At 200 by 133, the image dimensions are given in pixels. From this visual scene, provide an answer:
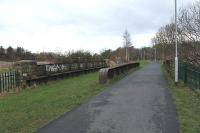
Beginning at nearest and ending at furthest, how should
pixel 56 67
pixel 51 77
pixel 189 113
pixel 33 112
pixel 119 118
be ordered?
pixel 119 118, pixel 189 113, pixel 33 112, pixel 51 77, pixel 56 67

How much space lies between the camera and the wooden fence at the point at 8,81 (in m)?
16.6

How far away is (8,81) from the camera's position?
1709 cm

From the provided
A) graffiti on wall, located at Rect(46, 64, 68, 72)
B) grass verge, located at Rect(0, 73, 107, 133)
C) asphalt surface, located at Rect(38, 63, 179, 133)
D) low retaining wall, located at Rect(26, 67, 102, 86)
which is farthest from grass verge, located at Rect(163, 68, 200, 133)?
graffiti on wall, located at Rect(46, 64, 68, 72)

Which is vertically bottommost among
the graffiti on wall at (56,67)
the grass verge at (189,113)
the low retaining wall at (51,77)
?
the grass verge at (189,113)

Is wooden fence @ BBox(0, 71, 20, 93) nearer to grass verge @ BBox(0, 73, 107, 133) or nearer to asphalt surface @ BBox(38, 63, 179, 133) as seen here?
grass verge @ BBox(0, 73, 107, 133)

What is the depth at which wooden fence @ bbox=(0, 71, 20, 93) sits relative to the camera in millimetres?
16606

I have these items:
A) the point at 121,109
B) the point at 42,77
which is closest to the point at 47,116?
the point at 121,109

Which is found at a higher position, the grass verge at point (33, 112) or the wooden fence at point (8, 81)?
the wooden fence at point (8, 81)

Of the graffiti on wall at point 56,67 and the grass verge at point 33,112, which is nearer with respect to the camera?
the grass verge at point 33,112

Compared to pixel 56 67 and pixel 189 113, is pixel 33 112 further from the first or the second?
pixel 56 67

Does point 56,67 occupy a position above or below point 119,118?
above

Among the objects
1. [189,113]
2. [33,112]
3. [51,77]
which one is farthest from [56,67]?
[189,113]

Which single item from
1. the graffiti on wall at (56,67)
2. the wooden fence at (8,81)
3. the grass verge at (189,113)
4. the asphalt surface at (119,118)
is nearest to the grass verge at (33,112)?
the asphalt surface at (119,118)

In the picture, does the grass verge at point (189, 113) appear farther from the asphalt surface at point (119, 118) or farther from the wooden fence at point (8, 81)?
the wooden fence at point (8, 81)
